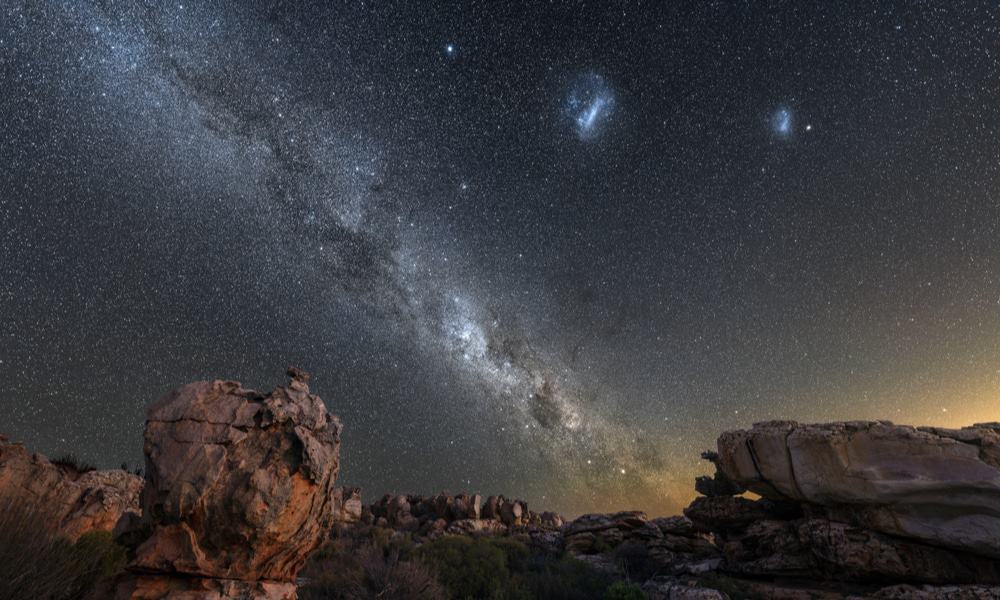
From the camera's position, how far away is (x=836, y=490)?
47.3ft

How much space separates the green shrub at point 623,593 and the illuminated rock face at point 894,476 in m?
6.65

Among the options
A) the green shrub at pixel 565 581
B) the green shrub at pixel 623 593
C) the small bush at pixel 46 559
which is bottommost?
the green shrub at pixel 623 593

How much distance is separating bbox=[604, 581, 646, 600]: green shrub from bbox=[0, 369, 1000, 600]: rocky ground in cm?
117

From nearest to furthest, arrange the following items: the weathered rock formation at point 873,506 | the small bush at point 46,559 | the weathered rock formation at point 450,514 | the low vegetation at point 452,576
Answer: the small bush at point 46,559, the low vegetation at point 452,576, the weathered rock formation at point 873,506, the weathered rock formation at point 450,514

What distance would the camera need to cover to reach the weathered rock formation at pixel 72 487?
11680mm

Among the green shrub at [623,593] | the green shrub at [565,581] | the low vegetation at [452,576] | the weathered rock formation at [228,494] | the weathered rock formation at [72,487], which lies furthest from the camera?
the green shrub at [565,581]

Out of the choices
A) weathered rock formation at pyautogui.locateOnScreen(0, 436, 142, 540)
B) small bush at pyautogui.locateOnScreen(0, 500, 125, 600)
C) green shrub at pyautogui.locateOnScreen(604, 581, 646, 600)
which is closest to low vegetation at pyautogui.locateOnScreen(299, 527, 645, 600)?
green shrub at pyautogui.locateOnScreen(604, 581, 646, 600)

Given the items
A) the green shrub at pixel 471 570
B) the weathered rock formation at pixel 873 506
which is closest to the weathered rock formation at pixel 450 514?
the green shrub at pixel 471 570

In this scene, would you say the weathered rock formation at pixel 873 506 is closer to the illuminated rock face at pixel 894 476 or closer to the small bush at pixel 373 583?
the illuminated rock face at pixel 894 476

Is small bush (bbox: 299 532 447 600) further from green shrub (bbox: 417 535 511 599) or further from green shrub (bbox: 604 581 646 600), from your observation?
green shrub (bbox: 604 581 646 600)

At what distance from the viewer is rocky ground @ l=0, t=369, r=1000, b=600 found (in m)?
6.27

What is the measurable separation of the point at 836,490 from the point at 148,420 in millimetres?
17569

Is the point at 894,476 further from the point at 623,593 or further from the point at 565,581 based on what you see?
the point at 565,581

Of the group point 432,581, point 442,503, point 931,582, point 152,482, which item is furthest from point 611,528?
point 152,482
